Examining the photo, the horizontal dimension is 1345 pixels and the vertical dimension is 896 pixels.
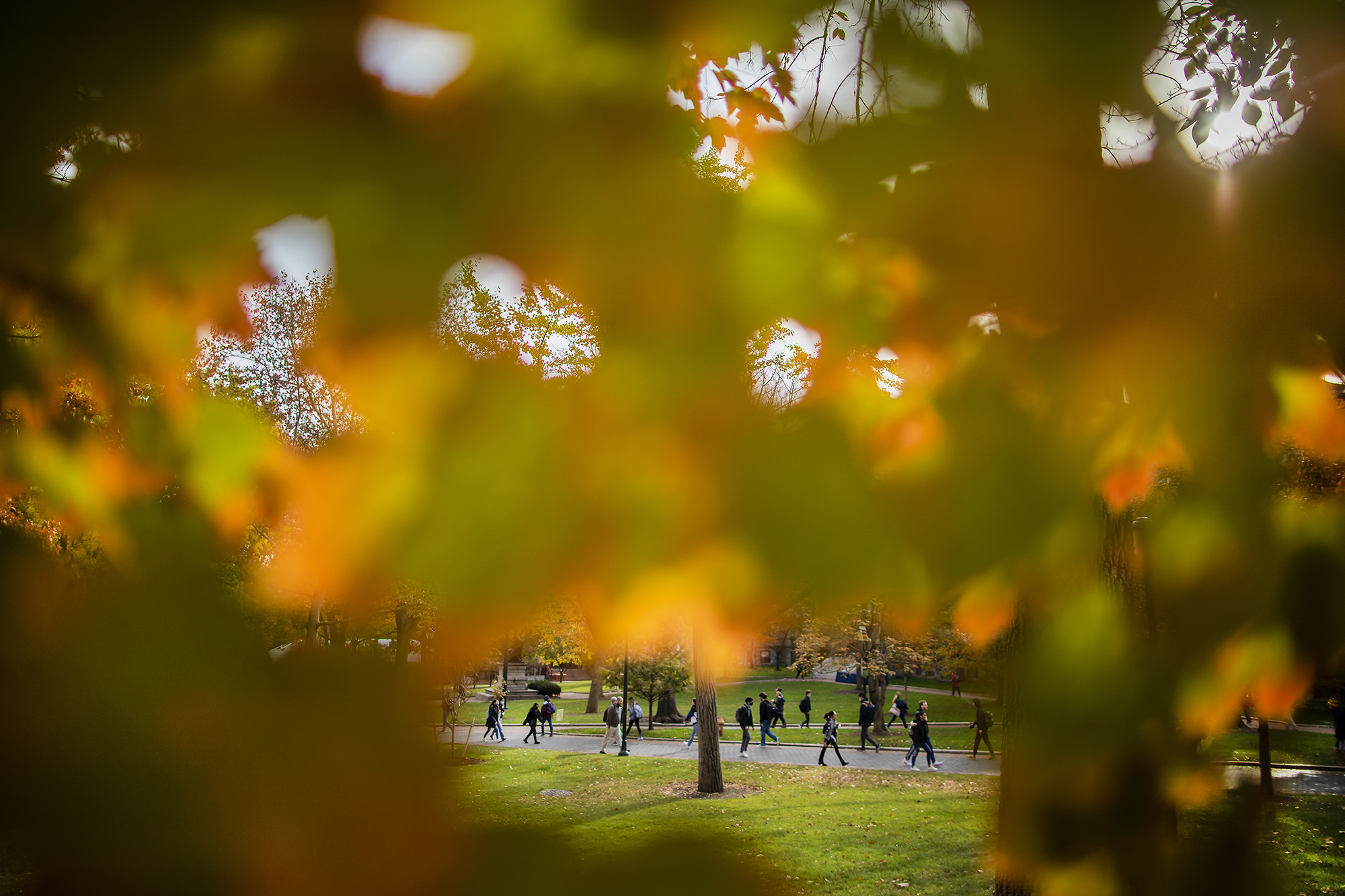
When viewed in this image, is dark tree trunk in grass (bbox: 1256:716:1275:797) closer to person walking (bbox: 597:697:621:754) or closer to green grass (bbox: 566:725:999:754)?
person walking (bbox: 597:697:621:754)

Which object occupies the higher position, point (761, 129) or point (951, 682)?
point (761, 129)

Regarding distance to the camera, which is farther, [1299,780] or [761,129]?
[1299,780]

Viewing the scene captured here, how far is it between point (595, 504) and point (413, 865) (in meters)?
0.19

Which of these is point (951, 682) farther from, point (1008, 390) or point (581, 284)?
point (581, 284)

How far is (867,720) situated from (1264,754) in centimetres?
1595

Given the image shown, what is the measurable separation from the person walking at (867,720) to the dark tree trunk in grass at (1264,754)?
50.9ft

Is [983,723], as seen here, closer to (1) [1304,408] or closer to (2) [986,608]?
(2) [986,608]

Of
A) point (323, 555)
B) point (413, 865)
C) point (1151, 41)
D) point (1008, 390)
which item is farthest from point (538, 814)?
point (1151, 41)

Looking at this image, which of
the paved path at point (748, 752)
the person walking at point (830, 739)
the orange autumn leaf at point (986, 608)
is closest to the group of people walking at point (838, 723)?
the person walking at point (830, 739)

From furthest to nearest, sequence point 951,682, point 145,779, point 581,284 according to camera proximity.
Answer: point 951,682 < point 581,284 < point 145,779

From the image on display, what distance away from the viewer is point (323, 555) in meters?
0.36

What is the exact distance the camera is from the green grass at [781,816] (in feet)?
1.36

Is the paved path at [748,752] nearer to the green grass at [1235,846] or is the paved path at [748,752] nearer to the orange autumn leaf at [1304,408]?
the green grass at [1235,846]

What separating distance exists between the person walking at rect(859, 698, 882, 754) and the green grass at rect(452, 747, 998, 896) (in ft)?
6.74
